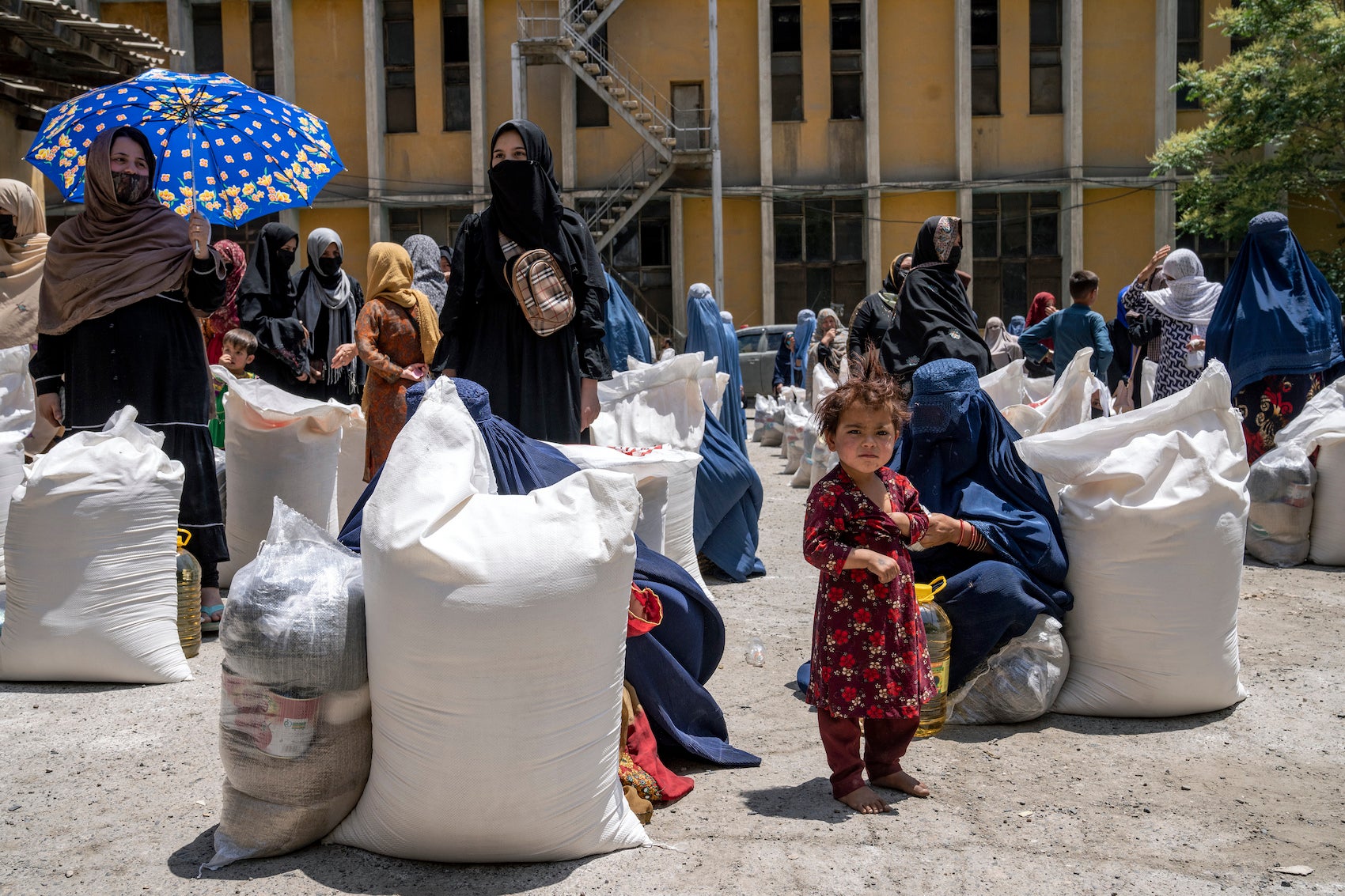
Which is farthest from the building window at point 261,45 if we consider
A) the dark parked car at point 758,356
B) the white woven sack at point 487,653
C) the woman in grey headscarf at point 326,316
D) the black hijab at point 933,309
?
the white woven sack at point 487,653

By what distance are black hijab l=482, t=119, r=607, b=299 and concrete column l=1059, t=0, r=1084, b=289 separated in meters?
19.0

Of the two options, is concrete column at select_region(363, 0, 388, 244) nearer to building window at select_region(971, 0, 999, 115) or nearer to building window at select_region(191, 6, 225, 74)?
building window at select_region(191, 6, 225, 74)

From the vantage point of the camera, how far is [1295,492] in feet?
19.7

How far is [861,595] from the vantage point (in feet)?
10.1

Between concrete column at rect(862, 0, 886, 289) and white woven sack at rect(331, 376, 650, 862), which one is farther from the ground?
concrete column at rect(862, 0, 886, 289)

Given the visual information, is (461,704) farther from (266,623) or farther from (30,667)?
(30,667)

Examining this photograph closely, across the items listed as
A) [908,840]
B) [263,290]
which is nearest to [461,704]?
[908,840]

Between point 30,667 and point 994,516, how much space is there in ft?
10.3

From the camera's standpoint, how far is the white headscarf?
24.3ft

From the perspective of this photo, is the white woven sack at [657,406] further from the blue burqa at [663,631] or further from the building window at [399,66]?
the building window at [399,66]

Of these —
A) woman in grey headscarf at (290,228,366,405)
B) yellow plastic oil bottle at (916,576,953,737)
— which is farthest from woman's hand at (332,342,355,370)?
yellow plastic oil bottle at (916,576,953,737)

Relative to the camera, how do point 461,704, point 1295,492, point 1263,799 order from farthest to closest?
point 1295,492, point 1263,799, point 461,704

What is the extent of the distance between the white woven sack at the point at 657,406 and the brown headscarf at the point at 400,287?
2.85ft

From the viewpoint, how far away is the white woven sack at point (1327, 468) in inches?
234
